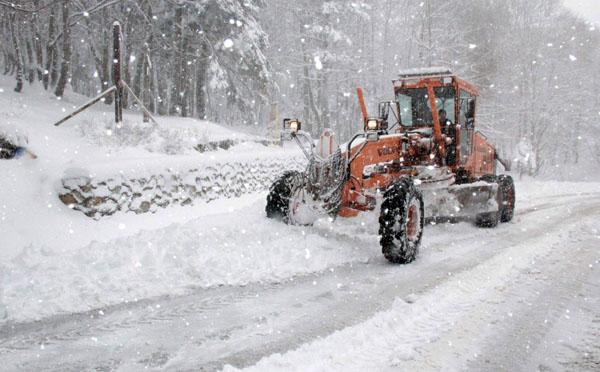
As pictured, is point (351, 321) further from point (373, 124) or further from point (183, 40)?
point (183, 40)

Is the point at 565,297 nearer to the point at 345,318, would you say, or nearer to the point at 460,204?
the point at 345,318

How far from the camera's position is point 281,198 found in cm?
799

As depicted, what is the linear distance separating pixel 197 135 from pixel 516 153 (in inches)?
900

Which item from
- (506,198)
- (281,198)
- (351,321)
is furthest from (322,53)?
(351,321)

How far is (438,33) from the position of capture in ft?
84.6

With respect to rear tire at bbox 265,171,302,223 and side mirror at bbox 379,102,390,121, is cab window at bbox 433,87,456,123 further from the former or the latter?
rear tire at bbox 265,171,302,223

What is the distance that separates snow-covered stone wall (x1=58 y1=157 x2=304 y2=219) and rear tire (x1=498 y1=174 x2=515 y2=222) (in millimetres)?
5923

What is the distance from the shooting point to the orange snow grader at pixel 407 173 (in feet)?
22.3

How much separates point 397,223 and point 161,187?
15.8 feet

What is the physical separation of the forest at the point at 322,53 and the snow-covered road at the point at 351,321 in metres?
13.2

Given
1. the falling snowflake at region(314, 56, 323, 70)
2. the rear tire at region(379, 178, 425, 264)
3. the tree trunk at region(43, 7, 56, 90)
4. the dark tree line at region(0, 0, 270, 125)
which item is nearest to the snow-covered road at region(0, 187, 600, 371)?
the rear tire at region(379, 178, 425, 264)

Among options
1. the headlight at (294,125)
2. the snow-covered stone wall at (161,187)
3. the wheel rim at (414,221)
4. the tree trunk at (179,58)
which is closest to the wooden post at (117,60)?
the snow-covered stone wall at (161,187)

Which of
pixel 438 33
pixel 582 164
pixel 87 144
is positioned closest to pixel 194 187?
pixel 87 144

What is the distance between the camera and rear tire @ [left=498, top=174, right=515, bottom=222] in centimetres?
1030
